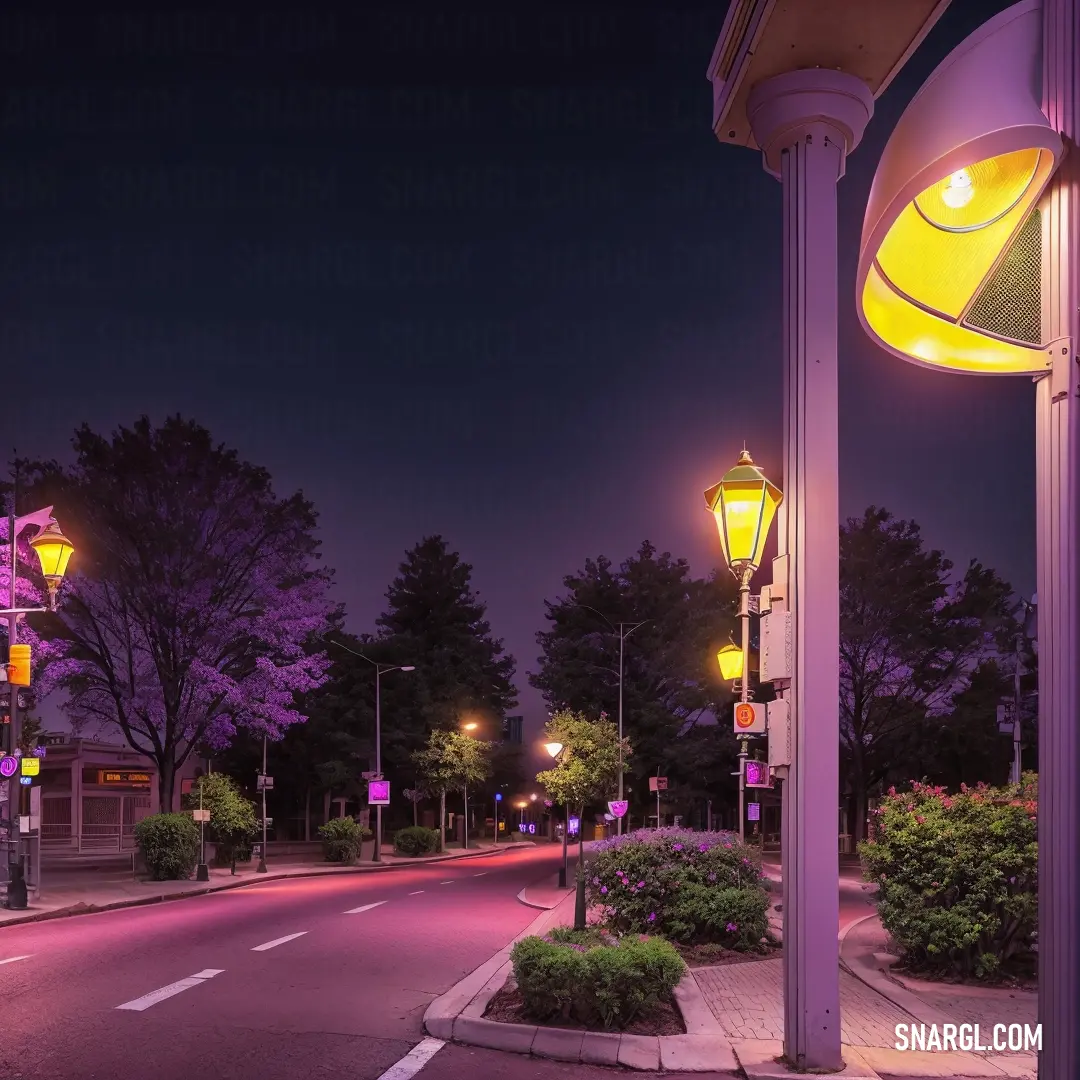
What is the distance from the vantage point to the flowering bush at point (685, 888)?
1384cm

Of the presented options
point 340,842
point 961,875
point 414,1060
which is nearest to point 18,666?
point 414,1060

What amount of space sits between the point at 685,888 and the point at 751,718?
5.25 metres

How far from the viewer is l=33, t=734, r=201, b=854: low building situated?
51344mm

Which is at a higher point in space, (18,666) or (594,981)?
(18,666)

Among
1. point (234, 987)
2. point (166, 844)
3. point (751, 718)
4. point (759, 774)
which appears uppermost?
point (751, 718)

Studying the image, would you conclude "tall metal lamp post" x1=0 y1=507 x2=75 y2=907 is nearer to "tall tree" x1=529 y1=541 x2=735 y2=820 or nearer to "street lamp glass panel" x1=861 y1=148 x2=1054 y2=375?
"street lamp glass panel" x1=861 y1=148 x2=1054 y2=375

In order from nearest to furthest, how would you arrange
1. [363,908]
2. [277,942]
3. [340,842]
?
1. [277,942]
2. [363,908]
3. [340,842]

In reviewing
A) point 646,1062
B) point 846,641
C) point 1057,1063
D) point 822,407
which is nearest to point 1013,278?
point 1057,1063

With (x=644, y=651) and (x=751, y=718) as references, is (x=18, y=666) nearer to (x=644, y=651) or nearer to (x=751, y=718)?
(x=751, y=718)

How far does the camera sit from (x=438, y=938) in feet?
56.8

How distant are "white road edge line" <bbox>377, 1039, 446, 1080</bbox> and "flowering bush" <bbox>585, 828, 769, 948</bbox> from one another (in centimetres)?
526

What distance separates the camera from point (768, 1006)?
33.5 ft

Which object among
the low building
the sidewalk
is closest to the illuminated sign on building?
the low building

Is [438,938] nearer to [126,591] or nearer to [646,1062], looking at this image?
[646,1062]
